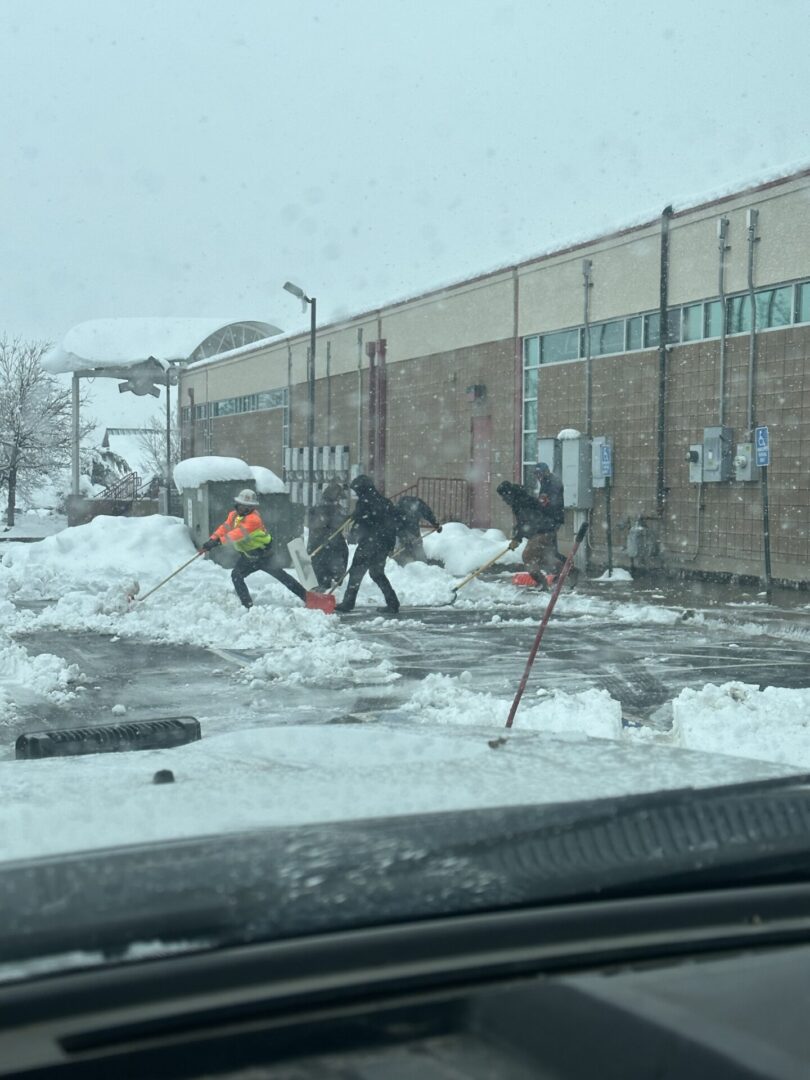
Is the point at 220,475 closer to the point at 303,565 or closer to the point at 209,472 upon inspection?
the point at 209,472

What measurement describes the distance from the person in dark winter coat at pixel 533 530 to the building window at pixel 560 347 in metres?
8.21

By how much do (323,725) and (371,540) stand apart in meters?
11.1

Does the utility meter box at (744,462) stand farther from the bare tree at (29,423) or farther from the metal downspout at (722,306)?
the bare tree at (29,423)

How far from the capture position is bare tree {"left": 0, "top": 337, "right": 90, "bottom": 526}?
5181 centimetres

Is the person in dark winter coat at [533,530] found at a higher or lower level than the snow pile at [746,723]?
higher

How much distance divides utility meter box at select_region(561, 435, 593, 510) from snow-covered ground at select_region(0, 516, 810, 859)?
2017mm

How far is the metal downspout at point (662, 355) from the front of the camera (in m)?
22.8

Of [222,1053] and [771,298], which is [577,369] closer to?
[771,298]

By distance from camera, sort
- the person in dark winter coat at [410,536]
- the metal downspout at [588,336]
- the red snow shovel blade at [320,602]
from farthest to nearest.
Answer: the metal downspout at [588,336] → the person in dark winter coat at [410,536] → the red snow shovel blade at [320,602]

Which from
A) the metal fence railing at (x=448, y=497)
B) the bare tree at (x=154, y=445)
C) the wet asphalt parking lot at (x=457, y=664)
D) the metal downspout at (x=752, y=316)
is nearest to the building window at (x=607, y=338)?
the metal downspout at (x=752, y=316)

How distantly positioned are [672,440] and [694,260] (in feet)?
10.6

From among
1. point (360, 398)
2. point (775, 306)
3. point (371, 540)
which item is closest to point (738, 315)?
point (775, 306)

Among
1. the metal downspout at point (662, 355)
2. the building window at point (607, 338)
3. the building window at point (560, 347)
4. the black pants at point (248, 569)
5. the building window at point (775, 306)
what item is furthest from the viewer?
the building window at point (560, 347)

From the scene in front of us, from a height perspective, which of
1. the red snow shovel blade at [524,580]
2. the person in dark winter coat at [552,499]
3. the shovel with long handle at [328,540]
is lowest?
the red snow shovel blade at [524,580]
